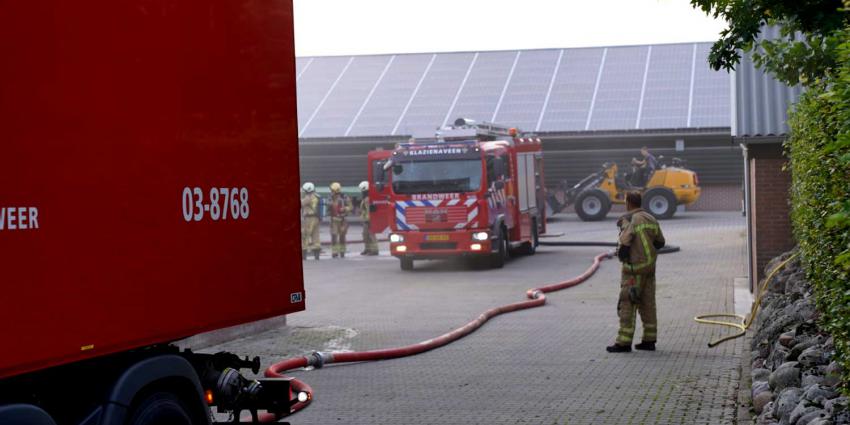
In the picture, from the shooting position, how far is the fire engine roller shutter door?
89.8 ft

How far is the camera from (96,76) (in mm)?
5336

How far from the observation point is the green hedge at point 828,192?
5301mm

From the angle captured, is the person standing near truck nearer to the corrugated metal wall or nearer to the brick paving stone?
the brick paving stone

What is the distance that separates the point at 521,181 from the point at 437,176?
364 cm

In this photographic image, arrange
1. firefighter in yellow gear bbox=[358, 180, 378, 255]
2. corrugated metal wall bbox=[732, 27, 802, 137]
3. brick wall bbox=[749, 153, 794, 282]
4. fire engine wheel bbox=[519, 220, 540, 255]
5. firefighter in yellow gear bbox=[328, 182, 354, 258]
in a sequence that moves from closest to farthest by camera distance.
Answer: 1. corrugated metal wall bbox=[732, 27, 802, 137]
2. brick wall bbox=[749, 153, 794, 282]
3. fire engine wheel bbox=[519, 220, 540, 255]
4. firefighter in yellow gear bbox=[328, 182, 354, 258]
5. firefighter in yellow gear bbox=[358, 180, 378, 255]

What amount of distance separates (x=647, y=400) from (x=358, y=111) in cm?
4082

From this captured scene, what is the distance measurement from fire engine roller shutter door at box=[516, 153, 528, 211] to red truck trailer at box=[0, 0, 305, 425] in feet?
66.9

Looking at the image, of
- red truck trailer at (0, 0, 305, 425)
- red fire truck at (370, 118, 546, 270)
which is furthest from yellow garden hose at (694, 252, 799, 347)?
red fire truck at (370, 118, 546, 270)

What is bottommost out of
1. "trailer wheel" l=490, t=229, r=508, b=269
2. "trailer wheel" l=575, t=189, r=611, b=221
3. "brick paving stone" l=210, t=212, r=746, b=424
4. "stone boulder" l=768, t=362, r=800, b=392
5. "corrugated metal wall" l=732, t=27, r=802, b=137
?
"brick paving stone" l=210, t=212, r=746, b=424

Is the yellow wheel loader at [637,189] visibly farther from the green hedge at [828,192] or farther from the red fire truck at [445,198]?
the green hedge at [828,192]

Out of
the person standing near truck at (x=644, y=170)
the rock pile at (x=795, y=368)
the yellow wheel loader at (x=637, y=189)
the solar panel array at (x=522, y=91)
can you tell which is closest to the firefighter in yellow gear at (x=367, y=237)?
the yellow wheel loader at (x=637, y=189)

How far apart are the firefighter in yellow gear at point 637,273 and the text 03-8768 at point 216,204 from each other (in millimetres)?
→ 7306

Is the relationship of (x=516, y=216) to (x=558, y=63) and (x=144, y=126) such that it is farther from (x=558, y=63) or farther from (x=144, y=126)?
(x=558, y=63)

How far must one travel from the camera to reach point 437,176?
80.8 feet
